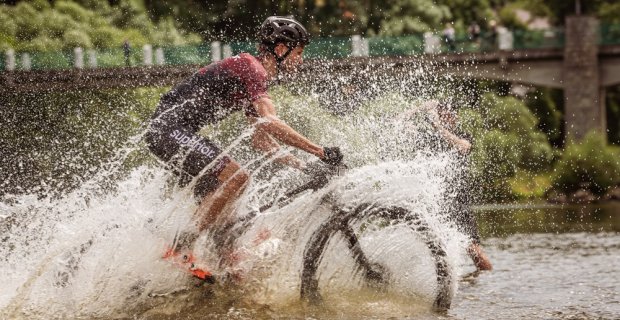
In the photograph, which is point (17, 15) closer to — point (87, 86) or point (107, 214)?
point (87, 86)

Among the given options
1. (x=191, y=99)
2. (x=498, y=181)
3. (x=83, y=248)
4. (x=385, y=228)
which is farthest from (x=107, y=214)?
(x=498, y=181)

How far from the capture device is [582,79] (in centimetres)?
3988

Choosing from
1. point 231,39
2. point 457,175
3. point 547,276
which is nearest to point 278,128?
point 457,175

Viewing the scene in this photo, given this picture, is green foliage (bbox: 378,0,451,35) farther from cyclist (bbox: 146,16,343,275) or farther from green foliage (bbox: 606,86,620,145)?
cyclist (bbox: 146,16,343,275)

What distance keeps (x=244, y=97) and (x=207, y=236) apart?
3.26 ft

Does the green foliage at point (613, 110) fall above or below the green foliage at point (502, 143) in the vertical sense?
above

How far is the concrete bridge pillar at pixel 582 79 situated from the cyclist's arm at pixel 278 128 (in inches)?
1263

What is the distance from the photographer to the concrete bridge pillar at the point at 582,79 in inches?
1537

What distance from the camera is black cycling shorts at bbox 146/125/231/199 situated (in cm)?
774

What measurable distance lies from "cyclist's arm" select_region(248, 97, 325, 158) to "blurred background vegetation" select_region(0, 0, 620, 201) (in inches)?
677

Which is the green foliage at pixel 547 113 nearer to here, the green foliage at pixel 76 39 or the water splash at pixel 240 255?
the green foliage at pixel 76 39

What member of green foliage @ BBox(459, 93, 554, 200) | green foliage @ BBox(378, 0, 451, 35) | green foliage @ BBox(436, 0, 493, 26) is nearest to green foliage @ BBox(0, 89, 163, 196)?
green foliage @ BBox(459, 93, 554, 200)

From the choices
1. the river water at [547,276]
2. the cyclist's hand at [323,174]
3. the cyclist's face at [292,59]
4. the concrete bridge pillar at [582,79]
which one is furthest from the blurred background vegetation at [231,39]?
the cyclist's hand at [323,174]

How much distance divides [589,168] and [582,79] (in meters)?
8.77
